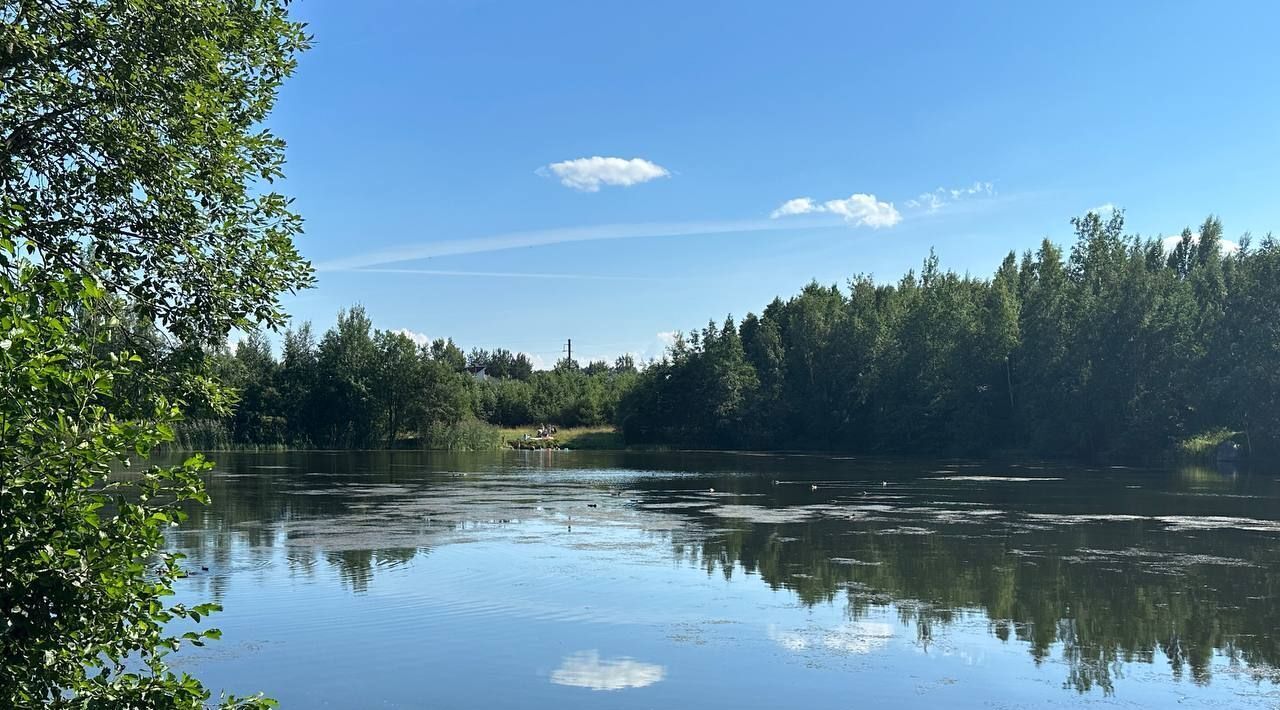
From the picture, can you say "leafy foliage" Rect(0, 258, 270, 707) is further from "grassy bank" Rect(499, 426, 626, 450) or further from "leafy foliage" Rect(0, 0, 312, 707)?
"grassy bank" Rect(499, 426, 626, 450)

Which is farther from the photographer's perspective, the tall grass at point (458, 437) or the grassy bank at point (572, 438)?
the grassy bank at point (572, 438)

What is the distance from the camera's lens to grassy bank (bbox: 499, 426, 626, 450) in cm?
8706

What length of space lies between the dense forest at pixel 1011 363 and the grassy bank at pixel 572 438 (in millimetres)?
2061

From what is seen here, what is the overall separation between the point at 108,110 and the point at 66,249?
981 millimetres

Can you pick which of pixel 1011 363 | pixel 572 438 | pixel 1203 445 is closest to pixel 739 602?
pixel 1203 445

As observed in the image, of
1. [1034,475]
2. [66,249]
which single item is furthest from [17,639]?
[1034,475]

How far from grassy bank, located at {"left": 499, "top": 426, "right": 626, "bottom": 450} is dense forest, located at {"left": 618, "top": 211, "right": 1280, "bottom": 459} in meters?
2.06

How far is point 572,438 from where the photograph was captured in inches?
3740

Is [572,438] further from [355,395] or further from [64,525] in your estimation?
[64,525]

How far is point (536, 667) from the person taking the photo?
36.3 ft

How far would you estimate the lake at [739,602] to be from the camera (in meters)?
10.5

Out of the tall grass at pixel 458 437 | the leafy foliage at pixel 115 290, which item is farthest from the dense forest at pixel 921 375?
the leafy foliage at pixel 115 290

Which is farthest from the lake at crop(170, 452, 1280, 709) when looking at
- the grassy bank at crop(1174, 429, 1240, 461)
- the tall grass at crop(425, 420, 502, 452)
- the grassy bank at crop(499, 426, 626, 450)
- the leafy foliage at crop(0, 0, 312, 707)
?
the grassy bank at crop(499, 426, 626, 450)

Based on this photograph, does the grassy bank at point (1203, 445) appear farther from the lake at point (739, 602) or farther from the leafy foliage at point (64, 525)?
the leafy foliage at point (64, 525)
